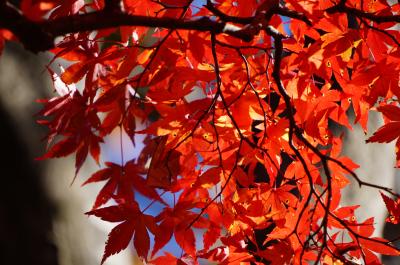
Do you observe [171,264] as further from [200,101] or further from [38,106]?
[38,106]

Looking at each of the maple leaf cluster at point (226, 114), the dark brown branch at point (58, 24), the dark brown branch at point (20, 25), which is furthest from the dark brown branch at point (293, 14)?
the dark brown branch at point (20, 25)

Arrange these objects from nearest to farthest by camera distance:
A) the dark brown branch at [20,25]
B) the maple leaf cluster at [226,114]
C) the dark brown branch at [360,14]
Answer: the dark brown branch at [20,25] → the dark brown branch at [360,14] → the maple leaf cluster at [226,114]

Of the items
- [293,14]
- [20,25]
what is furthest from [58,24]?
[293,14]

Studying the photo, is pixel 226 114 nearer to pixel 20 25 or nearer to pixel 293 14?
pixel 293 14

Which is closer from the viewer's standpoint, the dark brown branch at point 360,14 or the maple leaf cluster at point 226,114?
the dark brown branch at point 360,14

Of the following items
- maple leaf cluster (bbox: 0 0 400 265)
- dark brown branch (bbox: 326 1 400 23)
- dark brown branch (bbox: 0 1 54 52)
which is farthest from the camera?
maple leaf cluster (bbox: 0 0 400 265)

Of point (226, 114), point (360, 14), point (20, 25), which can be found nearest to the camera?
point (20, 25)

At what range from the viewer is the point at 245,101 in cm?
88

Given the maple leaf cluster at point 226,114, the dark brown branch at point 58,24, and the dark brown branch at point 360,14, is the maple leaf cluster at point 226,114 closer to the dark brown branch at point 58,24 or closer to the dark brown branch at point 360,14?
the dark brown branch at point 360,14

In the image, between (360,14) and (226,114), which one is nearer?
(360,14)

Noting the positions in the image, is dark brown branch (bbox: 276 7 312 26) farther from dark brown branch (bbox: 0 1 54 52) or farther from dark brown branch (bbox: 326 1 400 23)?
dark brown branch (bbox: 0 1 54 52)

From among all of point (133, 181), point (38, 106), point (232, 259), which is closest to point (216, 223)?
point (232, 259)

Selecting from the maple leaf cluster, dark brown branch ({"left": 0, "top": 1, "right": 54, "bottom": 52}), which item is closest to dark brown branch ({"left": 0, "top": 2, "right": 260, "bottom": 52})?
dark brown branch ({"left": 0, "top": 1, "right": 54, "bottom": 52})

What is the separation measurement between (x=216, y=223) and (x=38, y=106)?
0.71 metres
